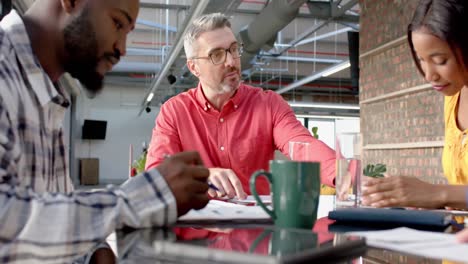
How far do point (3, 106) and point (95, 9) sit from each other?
1.13ft

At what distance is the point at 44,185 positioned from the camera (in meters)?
1.11

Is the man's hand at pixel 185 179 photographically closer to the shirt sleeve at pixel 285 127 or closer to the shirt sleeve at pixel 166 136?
the shirt sleeve at pixel 285 127

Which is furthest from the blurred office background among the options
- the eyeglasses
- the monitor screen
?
the monitor screen

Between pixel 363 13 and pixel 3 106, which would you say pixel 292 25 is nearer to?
pixel 363 13

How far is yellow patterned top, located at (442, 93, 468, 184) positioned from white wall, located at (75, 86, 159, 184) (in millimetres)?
15817

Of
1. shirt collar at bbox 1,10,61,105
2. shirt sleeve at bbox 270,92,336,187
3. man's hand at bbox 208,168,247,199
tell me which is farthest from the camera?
shirt sleeve at bbox 270,92,336,187

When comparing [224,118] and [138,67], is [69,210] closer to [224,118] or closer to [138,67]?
[224,118]

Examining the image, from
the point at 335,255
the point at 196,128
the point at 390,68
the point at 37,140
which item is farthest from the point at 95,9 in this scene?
the point at 390,68

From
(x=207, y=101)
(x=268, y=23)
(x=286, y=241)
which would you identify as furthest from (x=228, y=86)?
(x=268, y=23)

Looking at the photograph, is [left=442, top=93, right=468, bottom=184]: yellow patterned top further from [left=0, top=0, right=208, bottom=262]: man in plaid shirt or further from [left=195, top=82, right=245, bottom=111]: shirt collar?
[left=0, top=0, right=208, bottom=262]: man in plaid shirt

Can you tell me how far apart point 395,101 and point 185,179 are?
4.51 m

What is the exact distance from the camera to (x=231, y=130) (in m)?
2.36

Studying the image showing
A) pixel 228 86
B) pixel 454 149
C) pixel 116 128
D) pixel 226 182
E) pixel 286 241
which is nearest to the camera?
pixel 286 241

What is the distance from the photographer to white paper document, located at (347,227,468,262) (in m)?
0.65
